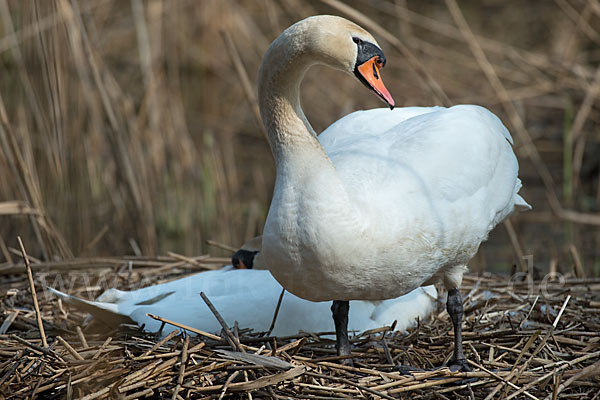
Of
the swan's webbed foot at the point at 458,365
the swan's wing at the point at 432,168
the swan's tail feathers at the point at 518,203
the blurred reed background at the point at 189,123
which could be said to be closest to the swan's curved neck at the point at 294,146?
the swan's wing at the point at 432,168

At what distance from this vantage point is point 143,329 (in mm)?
3117

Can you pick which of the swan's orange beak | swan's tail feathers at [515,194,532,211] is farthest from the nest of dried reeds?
the swan's orange beak

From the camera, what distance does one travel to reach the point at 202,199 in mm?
5633

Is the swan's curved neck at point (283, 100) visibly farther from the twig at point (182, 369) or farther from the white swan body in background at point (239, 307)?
the white swan body in background at point (239, 307)

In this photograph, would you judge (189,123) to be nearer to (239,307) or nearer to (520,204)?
(239,307)

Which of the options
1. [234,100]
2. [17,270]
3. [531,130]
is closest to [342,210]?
[17,270]

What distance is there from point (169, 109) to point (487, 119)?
2.94 meters

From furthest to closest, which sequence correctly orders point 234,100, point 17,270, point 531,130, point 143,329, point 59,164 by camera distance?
1. point 234,100
2. point 531,130
3. point 59,164
4. point 17,270
5. point 143,329

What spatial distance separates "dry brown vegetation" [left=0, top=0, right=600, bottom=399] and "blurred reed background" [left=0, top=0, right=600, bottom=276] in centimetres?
2

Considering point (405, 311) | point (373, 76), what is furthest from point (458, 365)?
point (373, 76)

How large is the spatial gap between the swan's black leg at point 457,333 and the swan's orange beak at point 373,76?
934mm

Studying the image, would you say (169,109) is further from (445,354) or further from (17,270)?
(445,354)

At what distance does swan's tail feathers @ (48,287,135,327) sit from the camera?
3066 millimetres

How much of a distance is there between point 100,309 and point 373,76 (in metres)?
1.58
